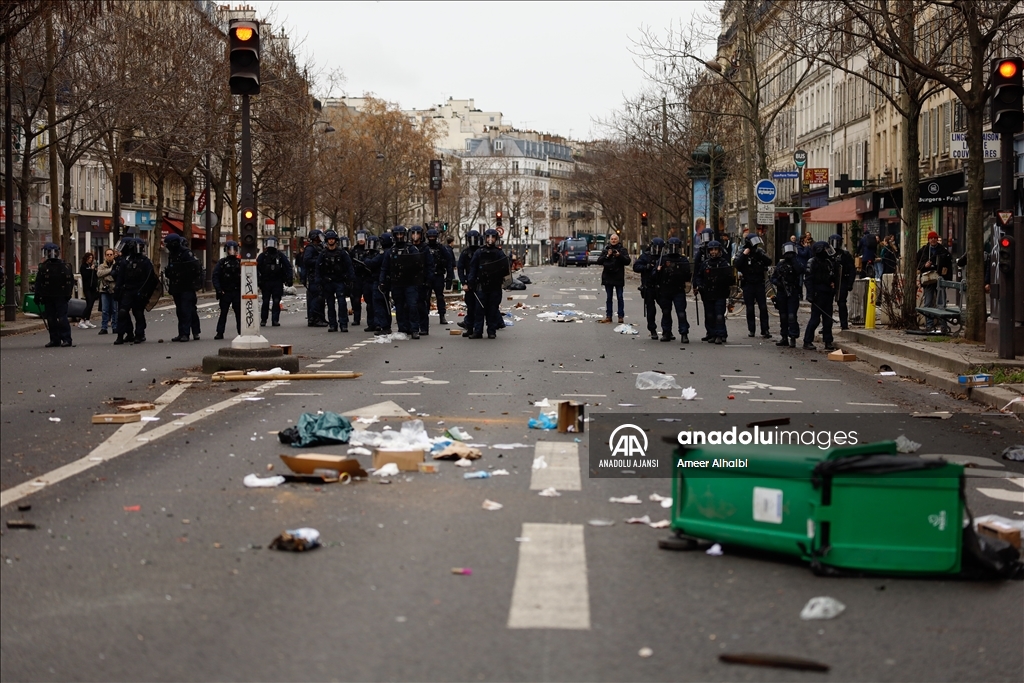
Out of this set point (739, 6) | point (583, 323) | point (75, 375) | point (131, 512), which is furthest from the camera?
point (739, 6)

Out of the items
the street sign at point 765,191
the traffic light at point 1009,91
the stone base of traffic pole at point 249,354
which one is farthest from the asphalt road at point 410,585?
the street sign at point 765,191

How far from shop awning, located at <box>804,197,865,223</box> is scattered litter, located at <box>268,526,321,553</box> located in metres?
46.9

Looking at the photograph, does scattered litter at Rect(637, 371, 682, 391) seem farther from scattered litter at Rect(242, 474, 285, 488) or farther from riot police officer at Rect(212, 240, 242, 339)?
riot police officer at Rect(212, 240, 242, 339)

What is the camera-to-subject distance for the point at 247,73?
663 inches

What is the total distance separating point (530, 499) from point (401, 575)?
2.08 metres

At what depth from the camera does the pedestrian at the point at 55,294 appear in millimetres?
24422

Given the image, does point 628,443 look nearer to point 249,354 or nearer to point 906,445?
point 906,445

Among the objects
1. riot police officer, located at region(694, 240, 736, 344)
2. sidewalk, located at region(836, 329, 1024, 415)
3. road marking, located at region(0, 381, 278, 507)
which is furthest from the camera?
riot police officer, located at region(694, 240, 736, 344)

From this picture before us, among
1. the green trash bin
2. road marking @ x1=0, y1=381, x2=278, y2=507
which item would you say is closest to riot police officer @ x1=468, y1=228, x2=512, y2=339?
road marking @ x1=0, y1=381, x2=278, y2=507

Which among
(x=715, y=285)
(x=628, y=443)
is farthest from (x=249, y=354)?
(x=715, y=285)

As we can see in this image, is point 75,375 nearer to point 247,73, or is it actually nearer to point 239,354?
point 239,354

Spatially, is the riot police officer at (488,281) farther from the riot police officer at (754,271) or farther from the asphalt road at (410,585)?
the asphalt road at (410,585)

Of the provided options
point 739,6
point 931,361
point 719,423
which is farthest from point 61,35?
point 719,423

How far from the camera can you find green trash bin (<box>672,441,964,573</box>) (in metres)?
6.38
